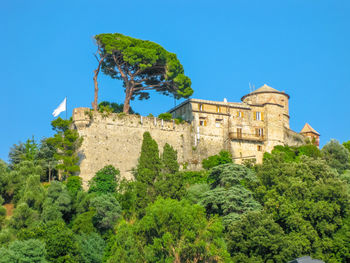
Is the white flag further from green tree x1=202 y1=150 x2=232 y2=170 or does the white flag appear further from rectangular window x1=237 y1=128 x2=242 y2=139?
rectangular window x1=237 y1=128 x2=242 y2=139

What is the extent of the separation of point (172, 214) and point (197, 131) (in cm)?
2273

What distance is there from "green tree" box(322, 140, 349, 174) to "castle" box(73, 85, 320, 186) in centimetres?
500

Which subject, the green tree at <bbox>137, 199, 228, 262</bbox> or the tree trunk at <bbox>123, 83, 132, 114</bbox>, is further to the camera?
the tree trunk at <bbox>123, 83, 132, 114</bbox>

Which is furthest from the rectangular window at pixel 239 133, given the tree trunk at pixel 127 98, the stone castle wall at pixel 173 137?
the tree trunk at pixel 127 98

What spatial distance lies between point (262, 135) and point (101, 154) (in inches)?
683

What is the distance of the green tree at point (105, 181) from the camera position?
46438mm

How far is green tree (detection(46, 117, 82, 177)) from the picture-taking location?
157 ft

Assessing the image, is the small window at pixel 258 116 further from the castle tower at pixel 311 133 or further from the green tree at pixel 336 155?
the castle tower at pixel 311 133

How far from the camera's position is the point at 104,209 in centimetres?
4131

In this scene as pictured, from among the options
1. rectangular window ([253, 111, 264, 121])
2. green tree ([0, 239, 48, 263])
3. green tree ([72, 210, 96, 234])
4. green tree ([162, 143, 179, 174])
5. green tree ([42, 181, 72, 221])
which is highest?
rectangular window ([253, 111, 264, 121])

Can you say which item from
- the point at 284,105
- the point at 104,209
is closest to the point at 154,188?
the point at 104,209

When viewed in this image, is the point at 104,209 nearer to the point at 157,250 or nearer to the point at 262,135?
the point at 157,250

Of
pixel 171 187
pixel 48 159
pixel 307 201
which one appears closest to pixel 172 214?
pixel 171 187

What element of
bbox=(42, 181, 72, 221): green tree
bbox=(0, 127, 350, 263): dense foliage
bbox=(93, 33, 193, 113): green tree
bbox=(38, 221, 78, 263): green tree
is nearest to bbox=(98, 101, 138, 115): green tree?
bbox=(93, 33, 193, 113): green tree
